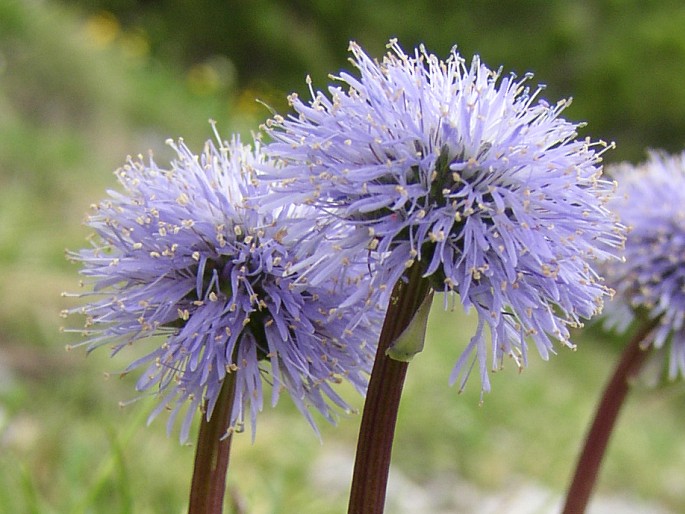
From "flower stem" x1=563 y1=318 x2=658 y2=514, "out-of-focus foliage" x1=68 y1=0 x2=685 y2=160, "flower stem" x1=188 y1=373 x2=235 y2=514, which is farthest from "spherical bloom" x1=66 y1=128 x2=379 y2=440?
"out-of-focus foliage" x1=68 y1=0 x2=685 y2=160

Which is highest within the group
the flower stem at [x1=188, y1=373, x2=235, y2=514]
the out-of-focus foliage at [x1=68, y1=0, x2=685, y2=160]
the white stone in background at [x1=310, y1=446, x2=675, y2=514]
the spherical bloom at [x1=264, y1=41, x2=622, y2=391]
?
the out-of-focus foliage at [x1=68, y1=0, x2=685, y2=160]

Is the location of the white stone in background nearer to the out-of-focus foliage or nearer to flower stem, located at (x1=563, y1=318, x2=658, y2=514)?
flower stem, located at (x1=563, y1=318, x2=658, y2=514)

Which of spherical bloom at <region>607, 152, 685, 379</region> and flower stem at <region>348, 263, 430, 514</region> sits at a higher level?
spherical bloom at <region>607, 152, 685, 379</region>

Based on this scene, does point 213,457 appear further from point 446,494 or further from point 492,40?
point 492,40

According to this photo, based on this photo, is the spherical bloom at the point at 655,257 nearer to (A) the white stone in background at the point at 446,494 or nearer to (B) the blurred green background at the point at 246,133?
(B) the blurred green background at the point at 246,133

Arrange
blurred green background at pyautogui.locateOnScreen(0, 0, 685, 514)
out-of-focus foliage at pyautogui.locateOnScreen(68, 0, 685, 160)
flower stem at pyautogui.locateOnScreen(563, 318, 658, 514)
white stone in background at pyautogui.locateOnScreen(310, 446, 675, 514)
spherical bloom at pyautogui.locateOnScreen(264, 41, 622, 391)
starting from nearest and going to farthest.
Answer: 1. spherical bloom at pyautogui.locateOnScreen(264, 41, 622, 391)
2. flower stem at pyautogui.locateOnScreen(563, 318, 658, 514)
3. blurred green background at pyautogui.locateOnScreen(0, 0, 685, 514)
4. white stone in background at pyautogui.locateOnScreen(310, 446, 675, 514)
5. out-of-focus foliage at pyautogui.locateOnScreen(68, 0, 685, 160)

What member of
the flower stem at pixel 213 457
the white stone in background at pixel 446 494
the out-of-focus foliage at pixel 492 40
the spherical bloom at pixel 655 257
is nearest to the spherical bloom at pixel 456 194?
the flower stem at pixel 213 457
